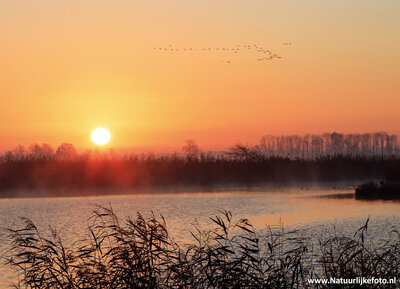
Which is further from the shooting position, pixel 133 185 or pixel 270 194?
pixel 133 185

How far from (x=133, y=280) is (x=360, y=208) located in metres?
17.9

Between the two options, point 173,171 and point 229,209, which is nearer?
point 229,209

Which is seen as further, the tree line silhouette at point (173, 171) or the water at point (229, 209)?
the tree line silhouette at point (173, 171)

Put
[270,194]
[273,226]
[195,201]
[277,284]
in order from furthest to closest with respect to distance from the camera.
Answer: [270,194] < [195,201] < [273,226] < [277,284]

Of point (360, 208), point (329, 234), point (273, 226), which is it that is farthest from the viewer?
point (360, 208)

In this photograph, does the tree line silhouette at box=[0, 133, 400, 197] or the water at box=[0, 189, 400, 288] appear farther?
the tree line silhouette at box=[0, 133, 400, 197]

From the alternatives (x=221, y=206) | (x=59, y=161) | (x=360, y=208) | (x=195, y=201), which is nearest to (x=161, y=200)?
(x=195, y=201)

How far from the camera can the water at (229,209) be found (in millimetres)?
19922

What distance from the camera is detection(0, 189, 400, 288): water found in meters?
19.9

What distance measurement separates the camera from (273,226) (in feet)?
69.3

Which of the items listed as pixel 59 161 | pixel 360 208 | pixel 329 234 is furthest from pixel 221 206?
pixel 59 161

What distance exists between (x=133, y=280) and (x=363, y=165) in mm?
39916

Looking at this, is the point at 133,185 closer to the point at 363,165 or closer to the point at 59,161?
the point at 59,161

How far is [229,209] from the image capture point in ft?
89.5
